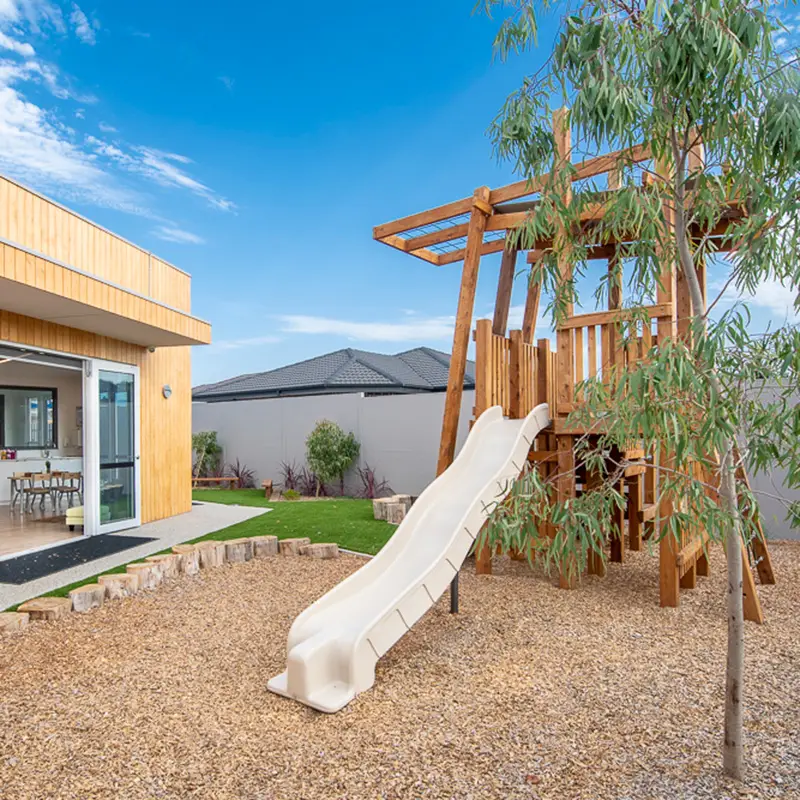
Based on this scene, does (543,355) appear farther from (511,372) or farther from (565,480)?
(565,480)

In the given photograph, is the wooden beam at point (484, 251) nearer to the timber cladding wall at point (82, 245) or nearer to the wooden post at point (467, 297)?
the wooden post at point (467, 297)

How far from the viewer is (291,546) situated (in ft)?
22.6

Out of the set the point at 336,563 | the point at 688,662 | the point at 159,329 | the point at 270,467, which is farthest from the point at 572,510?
the point at 270,467

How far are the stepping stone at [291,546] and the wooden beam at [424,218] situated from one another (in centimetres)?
350

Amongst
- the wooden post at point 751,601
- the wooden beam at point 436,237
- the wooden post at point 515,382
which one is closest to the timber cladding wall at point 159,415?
the wooden beam at point 436,237

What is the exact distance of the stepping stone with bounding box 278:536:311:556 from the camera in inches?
270

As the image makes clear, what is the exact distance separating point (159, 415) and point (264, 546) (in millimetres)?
3221

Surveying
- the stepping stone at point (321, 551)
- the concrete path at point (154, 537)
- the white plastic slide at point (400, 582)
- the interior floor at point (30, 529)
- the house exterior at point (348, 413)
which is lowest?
the stepping stone at point (321, 551)

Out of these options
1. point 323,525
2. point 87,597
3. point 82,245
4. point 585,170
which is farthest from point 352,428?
point 585,170

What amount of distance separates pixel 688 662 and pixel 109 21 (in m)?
11.1

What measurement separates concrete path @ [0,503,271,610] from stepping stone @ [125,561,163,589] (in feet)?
1.48

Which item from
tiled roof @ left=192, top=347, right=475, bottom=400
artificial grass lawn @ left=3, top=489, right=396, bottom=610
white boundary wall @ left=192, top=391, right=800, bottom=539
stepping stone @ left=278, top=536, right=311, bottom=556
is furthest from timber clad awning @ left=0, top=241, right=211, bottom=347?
tiled roof @ left=192, top=347, right=475, bottom=400

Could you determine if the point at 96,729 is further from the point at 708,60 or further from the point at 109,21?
the point at 109,21

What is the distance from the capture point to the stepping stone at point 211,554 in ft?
20.8
